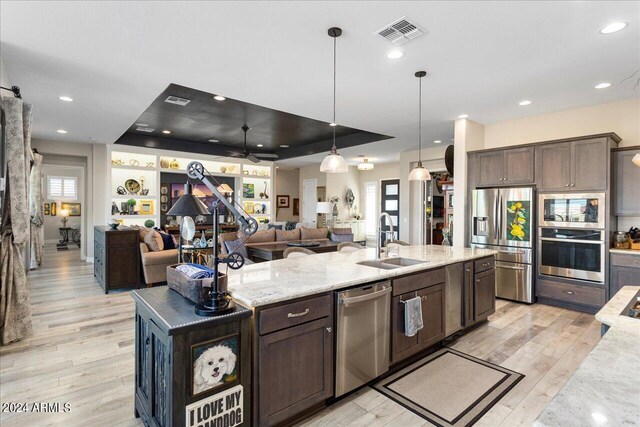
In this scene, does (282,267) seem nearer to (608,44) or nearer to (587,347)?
(587,347)

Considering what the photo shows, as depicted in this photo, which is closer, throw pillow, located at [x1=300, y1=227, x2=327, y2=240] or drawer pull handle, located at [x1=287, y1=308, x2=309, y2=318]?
drawer pull handle, located at [x1=287, y1=308, x2=309, y2=318]

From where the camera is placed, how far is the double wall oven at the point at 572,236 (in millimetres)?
4051

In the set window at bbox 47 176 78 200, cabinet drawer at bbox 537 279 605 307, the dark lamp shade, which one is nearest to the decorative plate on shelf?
window at bbox 47 176 78 200

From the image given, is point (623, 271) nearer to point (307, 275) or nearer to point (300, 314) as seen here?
point (307, 275)

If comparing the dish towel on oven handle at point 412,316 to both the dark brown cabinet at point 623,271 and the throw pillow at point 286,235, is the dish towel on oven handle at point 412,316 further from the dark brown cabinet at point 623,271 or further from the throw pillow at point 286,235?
the throw pillow at point 286,235

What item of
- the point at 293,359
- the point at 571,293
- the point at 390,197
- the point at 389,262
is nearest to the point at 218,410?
the point at 293,359

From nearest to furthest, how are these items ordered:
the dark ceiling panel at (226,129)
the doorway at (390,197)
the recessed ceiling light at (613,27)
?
the recessed ceiling light at (613,27)
the dark ceiling panel at (226,129)
the doorway at (390,197)

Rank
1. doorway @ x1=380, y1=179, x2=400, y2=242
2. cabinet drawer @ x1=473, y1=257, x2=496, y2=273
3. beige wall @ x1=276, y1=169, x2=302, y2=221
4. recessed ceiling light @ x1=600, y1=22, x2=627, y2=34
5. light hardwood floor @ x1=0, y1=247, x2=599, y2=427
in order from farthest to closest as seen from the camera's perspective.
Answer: beige wall @ x1=276, y1=169, x2=302, y2=221
doorway @ x1=380, y1=179, x2=400, y2=242
cabinet drawer @ x1=473, y1=257, x2=496, y2=273
recessed ceiling light @ x1=600, y1=22, x2=627, y2=34
light hardwood floor @ x1=0, y1=247, x2=599, y2=427

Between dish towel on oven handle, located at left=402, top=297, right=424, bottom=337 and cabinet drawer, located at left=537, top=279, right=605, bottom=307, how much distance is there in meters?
2.94

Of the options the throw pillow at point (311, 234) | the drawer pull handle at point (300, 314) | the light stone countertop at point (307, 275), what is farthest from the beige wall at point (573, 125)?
the drawer pull handle at point (300, 314)

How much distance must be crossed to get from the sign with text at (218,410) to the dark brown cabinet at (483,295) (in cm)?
282

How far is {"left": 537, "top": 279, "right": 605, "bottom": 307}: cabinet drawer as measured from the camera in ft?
13.4

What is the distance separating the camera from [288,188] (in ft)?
40.7

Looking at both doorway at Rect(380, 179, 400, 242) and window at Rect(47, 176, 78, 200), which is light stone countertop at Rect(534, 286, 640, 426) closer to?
doorway at Rect(380, 179, 400, 242)
